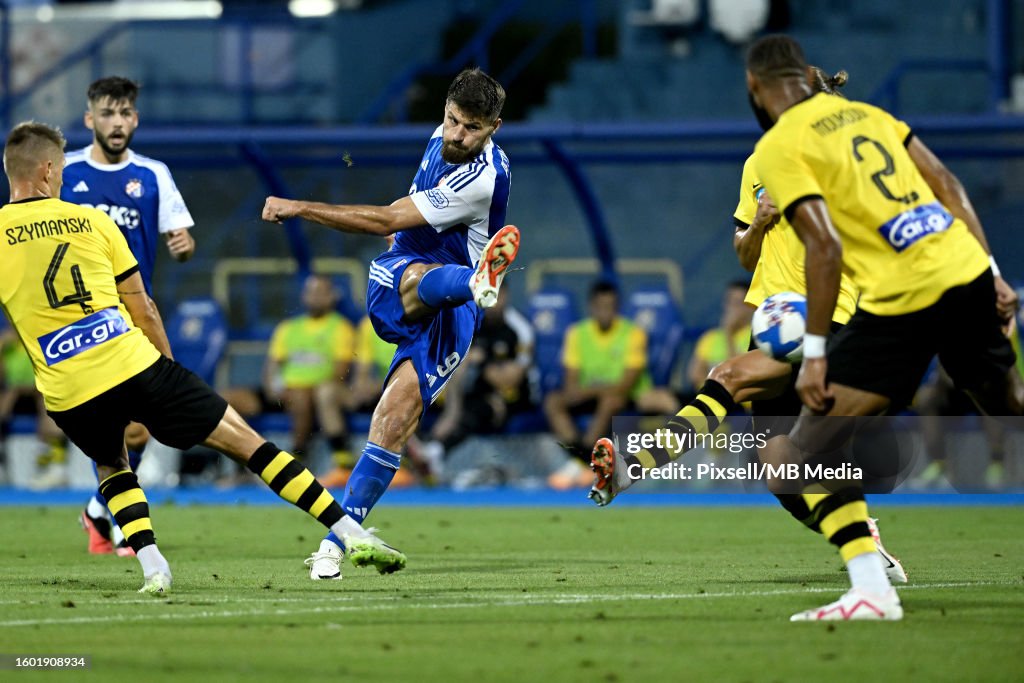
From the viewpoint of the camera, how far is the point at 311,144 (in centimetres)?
1666

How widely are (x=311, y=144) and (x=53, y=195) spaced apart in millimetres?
8914

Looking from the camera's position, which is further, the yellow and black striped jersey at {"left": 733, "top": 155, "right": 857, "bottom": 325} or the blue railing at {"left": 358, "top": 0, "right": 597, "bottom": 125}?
the blue railing at {"left": 358, "top": 0, "right": 597, "bottom": 125}

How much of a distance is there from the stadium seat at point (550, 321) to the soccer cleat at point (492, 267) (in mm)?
9046

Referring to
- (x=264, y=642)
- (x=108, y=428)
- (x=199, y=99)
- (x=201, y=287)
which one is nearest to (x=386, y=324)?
(x=108, y=428)

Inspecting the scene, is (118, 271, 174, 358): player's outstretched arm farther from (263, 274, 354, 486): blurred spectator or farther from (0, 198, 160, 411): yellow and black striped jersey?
(263, 274, 354, 486): blurred spectator

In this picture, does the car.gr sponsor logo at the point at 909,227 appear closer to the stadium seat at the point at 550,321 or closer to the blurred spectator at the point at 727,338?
the blurred spectator at the point at 727,338

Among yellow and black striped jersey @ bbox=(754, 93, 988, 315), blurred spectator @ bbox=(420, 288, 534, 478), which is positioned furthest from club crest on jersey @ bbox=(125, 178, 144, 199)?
blurred spectator @ bbox=(420, 288, 534, 478)

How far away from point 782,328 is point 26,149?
3466 mm

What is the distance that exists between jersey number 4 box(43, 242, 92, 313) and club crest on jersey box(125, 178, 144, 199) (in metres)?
2.84

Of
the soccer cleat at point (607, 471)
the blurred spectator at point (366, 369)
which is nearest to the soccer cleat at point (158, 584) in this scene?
the soccer cleat at point (607, 471)

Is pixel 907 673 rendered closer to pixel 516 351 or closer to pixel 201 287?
pixel 516 351

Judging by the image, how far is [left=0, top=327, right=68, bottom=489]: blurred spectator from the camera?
17.7 metres

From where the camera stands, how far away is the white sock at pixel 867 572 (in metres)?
6.44

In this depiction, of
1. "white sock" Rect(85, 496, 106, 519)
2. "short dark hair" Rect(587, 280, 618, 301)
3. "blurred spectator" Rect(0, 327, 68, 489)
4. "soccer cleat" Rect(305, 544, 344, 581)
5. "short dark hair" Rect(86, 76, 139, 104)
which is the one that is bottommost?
"blurred spectator" Rect(0, 327, 68, 489)
